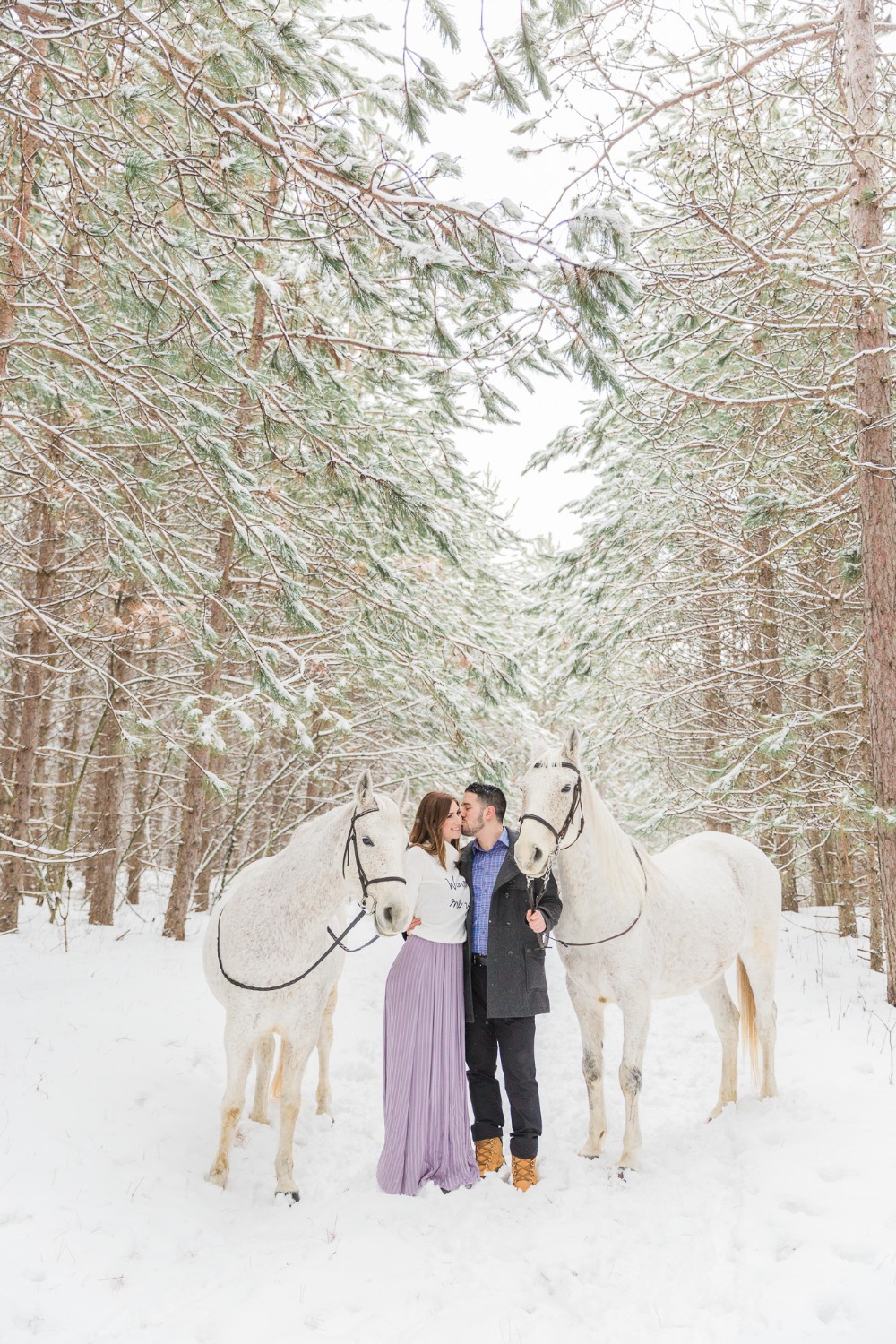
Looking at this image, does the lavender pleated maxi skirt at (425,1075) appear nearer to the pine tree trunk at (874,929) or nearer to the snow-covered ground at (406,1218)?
the snow-covered ground at (406,1218)

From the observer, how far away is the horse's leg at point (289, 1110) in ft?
12.9

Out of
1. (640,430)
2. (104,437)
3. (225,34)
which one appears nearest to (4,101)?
(225,34)

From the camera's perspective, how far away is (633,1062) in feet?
13.9

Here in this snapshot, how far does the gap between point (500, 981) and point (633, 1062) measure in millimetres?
898

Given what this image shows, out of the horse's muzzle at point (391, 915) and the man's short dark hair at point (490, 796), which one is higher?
the man's short dark hair at point (490, 796)

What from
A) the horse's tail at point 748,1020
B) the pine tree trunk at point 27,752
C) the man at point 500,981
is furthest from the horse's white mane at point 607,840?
the pine tree trunk at point 27,752

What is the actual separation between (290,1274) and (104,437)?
7.42 m

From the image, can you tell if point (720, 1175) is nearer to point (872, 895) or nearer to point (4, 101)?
point (872, 895)

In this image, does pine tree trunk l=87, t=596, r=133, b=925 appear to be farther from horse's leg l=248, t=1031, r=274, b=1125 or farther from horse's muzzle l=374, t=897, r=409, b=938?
horse's muzzle l=374, t=897, r=409, b=938

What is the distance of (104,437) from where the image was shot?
7.80 meters

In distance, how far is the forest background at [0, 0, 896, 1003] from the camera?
3623 mm

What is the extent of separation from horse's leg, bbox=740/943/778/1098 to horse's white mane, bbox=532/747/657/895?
1.46m

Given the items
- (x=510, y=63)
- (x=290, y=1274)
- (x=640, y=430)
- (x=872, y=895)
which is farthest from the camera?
(x=640, y=430)

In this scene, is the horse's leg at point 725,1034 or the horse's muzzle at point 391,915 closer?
the horse's muzzle at point 391,915
